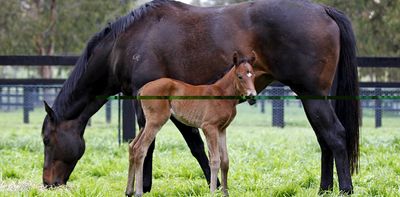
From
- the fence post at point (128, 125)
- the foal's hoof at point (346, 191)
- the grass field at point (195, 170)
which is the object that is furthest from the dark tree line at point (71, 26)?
the foal's hoof at point (346, 191)

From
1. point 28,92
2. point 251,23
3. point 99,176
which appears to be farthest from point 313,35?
point 28,92

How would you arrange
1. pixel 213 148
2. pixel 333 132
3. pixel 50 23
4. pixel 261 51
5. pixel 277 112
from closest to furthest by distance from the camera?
1. pixel 213 148
2. pixel 333 132
3. pixel 261 51
4. pixel 277 112
5. pixel 50 23

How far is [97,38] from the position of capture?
5336 mm

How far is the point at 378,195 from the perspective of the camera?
460cm

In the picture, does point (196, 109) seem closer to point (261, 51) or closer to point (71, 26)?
point (261, 51)

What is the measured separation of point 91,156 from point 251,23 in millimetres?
3418

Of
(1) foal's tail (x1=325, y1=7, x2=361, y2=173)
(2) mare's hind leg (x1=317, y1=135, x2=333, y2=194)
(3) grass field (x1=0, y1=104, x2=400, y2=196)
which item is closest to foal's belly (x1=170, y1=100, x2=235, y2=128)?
(3) grass field (x1=0, y1=104, x2=400, y2=196)

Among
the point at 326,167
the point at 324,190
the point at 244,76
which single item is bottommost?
the point at 324,190

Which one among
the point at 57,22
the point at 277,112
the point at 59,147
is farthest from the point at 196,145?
the point at 57,22

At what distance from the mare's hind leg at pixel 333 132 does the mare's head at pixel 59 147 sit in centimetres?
217

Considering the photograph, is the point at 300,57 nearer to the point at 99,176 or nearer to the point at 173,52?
the point at 173,52

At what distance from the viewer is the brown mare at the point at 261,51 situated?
465cm

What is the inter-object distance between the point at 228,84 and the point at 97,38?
157 cm

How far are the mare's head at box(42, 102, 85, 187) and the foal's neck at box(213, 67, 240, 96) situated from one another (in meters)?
1.70
